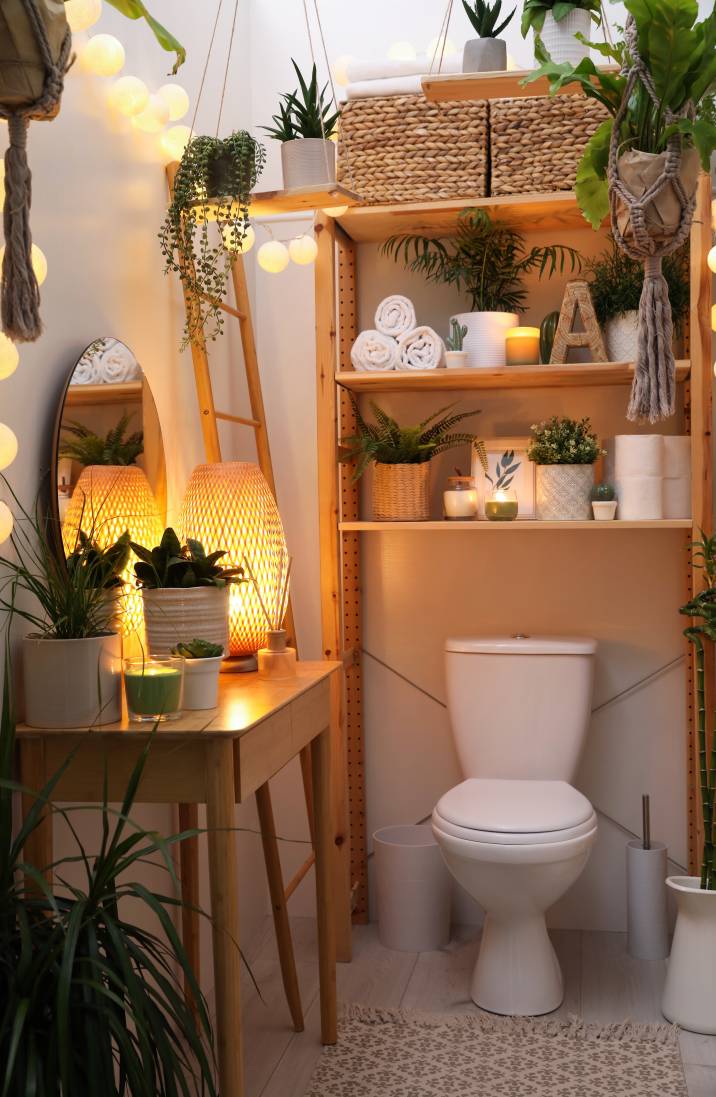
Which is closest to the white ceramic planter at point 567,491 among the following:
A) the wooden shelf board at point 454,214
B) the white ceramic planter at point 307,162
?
the wooden shelf board at point 454,214

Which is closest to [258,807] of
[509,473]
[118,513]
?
[118,513]

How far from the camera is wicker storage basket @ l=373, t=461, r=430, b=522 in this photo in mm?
3086

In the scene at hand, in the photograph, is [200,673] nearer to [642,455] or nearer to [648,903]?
[642,455]

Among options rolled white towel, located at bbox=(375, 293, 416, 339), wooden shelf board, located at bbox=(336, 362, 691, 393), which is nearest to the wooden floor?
wooden shelf board, located at bbox=(336, 362, 691, 393)

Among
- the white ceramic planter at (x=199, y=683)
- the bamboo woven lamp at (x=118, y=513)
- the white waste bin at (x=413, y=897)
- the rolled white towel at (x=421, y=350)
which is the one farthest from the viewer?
the white waste bin at (x=413, y=897)

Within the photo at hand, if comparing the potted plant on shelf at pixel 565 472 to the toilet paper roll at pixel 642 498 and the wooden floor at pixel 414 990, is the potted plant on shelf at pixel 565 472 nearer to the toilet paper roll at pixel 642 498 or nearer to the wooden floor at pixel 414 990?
the toilet paper roll at pixel 642 498

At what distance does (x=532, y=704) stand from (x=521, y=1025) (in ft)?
2.61

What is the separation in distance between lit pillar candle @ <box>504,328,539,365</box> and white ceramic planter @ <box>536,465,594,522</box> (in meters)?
0.28

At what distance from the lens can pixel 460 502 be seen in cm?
307

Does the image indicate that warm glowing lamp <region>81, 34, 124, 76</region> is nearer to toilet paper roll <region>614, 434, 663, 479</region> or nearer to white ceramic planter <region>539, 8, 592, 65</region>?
white ceramic planter <region>539, 8, 592, 65</region>

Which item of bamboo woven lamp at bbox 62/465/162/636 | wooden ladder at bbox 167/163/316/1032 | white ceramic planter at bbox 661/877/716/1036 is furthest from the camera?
white ceramic planter at bbox 661/877/716/1036

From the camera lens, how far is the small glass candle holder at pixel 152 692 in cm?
185

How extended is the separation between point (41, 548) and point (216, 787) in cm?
51

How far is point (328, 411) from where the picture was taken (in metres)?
3.06
